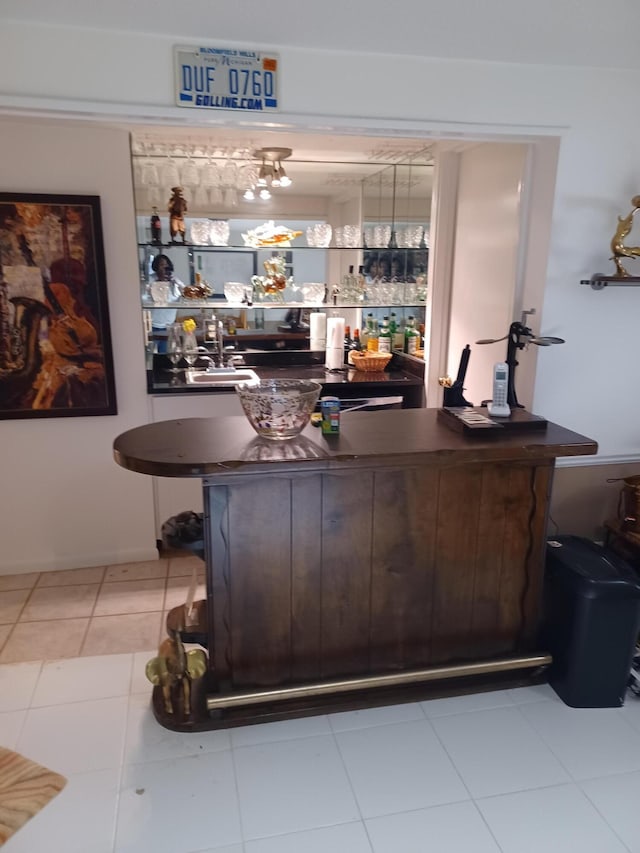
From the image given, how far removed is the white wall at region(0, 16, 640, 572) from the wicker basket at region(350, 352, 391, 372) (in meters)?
1.33

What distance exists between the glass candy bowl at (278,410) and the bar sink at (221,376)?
4.59 ft

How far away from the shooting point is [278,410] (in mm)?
2012

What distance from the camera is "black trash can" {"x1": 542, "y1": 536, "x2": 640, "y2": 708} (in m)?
2.12

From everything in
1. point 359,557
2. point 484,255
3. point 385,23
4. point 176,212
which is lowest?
point 359,557

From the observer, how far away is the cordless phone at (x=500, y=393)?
2322mm

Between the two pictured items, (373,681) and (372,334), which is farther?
(372,334)

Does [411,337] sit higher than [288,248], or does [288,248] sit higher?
[288,248]

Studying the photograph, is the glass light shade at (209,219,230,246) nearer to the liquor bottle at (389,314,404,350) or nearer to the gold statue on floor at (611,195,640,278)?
the liquor bottle at (389,314,404,350)

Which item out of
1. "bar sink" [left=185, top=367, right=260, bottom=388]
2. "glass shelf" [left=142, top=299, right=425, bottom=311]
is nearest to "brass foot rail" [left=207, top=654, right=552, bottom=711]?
"bar sink" [left=185, top=367, right=260, bottom=388]

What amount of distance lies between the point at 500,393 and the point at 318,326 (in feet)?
6.79

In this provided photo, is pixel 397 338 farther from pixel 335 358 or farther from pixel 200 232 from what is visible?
pixel 200 232

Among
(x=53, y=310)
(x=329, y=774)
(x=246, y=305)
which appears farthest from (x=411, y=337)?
(x=329, y=774)

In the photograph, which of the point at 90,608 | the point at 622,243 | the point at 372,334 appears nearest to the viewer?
the point at 622,243

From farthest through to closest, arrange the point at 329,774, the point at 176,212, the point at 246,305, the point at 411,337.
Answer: the point at 411,337
the point at 246,305
the point at 176,212
the point at 329,774
